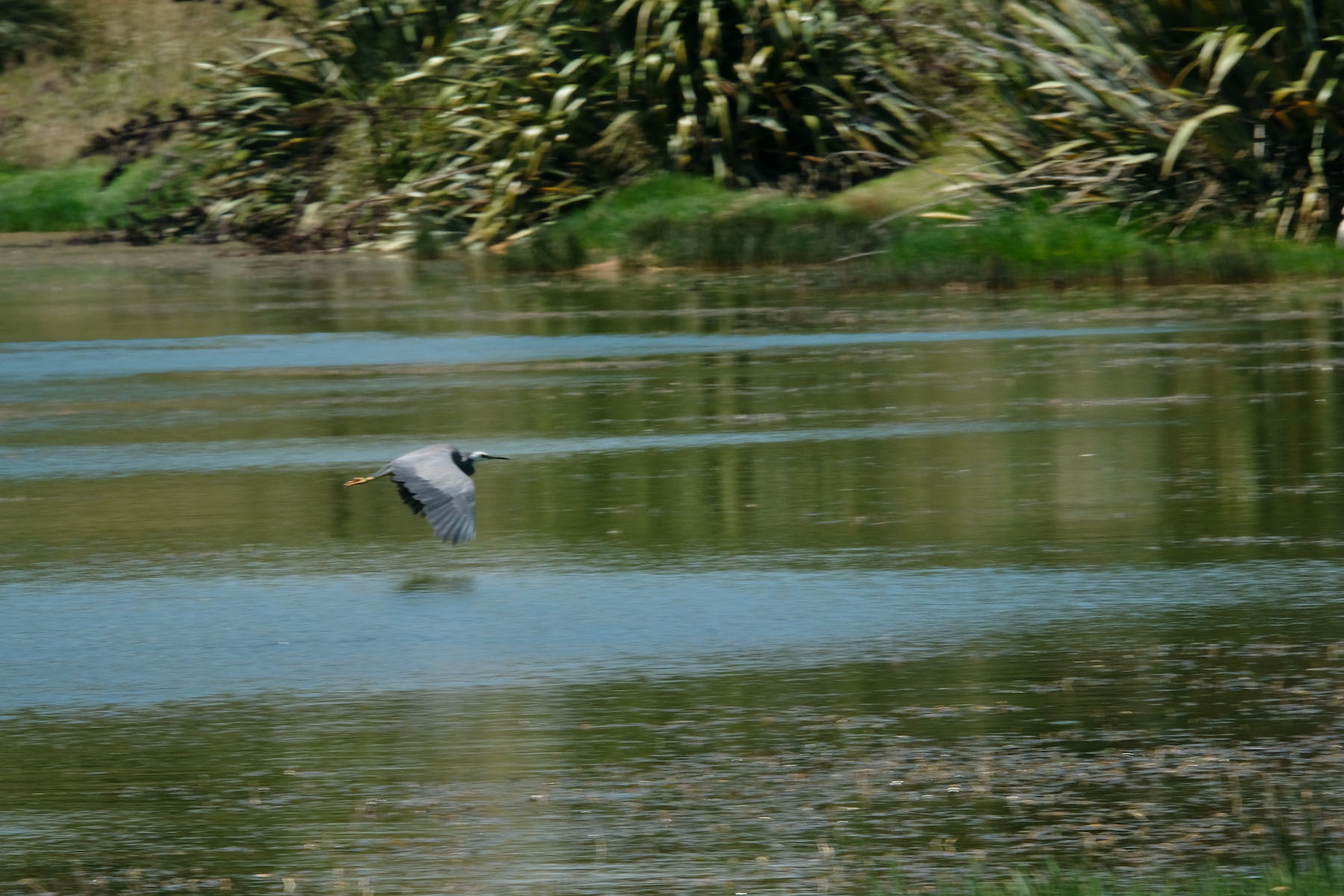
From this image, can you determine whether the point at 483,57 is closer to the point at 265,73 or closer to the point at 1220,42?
the point at 265,73

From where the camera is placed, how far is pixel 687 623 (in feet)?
23.3

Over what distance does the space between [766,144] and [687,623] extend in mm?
18296

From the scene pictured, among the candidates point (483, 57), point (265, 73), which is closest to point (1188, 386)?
point (483, 57)

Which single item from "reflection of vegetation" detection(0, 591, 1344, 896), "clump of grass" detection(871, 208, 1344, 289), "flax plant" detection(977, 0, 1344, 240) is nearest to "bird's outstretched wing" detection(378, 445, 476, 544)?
"reflection of vegetation" detection(0, 591, 1344, 896)

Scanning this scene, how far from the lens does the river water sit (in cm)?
493

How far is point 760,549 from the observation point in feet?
27.3

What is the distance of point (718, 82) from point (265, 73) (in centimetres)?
765

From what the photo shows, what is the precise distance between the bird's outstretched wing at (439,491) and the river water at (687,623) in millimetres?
178

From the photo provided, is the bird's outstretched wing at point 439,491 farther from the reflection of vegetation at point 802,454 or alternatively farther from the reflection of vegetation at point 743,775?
the reflection of vegetation at point 743,775

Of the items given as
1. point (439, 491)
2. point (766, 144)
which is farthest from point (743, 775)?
point (766, 144)

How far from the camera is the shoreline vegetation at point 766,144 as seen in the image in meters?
19.1

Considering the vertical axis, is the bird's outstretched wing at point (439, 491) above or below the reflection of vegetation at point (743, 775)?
above

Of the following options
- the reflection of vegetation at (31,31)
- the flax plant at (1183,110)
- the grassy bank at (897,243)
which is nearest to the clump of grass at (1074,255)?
the grassy bank at (897,243)

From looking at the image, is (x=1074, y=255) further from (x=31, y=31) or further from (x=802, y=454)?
(x=31, y=31)
